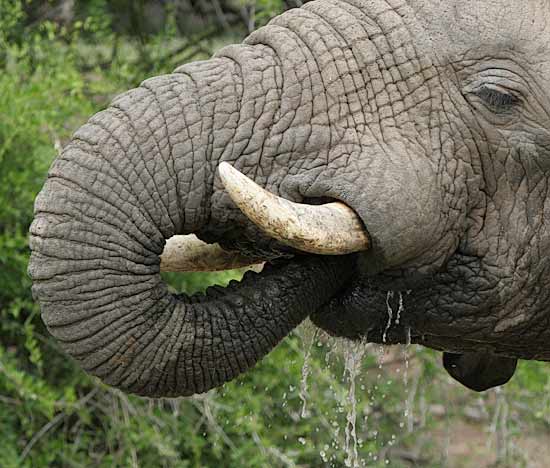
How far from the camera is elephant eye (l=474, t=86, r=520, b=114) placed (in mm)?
2701

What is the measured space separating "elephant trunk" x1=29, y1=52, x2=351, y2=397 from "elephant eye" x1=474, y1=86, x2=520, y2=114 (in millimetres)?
479

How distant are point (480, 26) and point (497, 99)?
147 millimetres

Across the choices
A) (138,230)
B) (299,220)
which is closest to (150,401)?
(138,230)

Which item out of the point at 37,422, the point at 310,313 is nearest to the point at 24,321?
the point at 37,422

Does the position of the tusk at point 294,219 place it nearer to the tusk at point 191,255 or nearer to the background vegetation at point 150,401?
the tusk at point 191,255

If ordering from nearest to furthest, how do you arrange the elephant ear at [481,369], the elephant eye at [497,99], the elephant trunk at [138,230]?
the elephant trunk at [138,230]
the elephant eye at [497,99]
the elephant ear at [481,369]

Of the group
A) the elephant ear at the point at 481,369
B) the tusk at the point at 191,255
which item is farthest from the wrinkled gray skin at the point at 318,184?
the elephant ear at the point at 481,369

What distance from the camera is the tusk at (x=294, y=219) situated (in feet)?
7.77

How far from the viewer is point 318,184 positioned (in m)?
2.56

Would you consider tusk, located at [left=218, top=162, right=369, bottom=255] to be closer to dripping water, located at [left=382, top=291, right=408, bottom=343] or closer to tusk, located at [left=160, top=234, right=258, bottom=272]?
dripping water, located at [left=382, top=291, right=408, bottom=343]

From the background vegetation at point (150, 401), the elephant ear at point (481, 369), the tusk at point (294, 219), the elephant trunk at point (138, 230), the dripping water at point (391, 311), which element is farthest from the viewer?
the background vegetation at point (150, 401)

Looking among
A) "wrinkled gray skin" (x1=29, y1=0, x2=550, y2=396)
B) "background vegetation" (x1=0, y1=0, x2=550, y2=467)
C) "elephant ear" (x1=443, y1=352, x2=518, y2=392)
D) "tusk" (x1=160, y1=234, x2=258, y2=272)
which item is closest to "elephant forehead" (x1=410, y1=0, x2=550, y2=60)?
"wrinkled gray skin" (x1=29, y1=0, x2=550, y2=396)

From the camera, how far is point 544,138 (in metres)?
2.71

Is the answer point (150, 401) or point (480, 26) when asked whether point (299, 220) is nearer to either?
point (480, 26)
